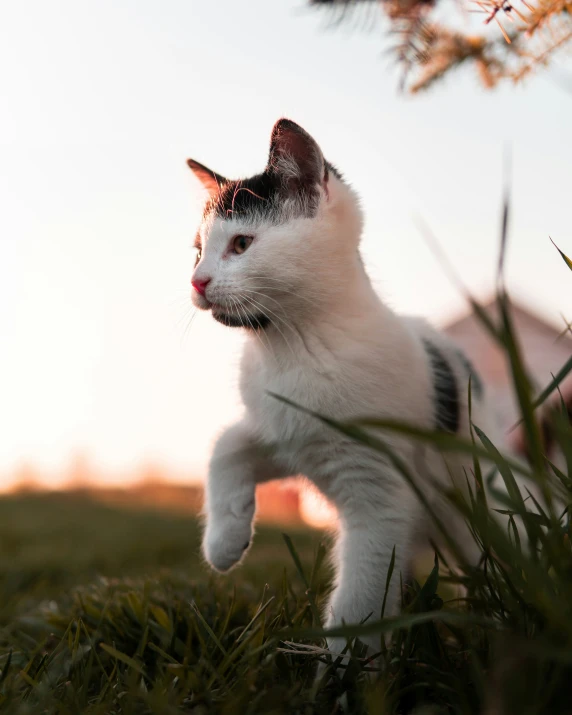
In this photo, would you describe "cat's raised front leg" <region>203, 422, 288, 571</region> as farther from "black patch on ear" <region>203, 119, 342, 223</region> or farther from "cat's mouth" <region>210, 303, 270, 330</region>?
"black patch on ear" <region>203, 119, 342, 223</region>

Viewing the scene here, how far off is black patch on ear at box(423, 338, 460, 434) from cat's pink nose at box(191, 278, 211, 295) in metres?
0.74

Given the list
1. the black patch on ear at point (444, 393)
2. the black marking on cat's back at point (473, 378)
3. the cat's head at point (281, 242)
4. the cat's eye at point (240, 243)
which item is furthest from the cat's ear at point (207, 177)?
the black marking on cat's back at point (473, 378)

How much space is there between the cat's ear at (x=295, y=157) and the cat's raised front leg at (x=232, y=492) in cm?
73

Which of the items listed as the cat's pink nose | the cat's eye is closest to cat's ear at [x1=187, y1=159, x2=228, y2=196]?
the cat's eye

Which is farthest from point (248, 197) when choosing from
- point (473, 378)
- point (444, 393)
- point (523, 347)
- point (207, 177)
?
point (523, 347)

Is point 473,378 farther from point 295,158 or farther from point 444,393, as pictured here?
point 295,158

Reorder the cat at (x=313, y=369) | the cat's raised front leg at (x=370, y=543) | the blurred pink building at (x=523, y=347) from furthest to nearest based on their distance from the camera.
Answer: the blurred pink building at (x=523, y=347)
the cat at (x=313, y=369)
the cat's raised front leg at (x=370, y=543)

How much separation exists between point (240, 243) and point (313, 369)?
1.36 feet

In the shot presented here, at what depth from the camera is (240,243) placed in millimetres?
1853

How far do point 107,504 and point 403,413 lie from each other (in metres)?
5.94

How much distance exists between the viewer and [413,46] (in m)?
1.69

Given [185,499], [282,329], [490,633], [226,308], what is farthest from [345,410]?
[185,499]

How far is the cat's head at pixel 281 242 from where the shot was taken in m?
1.77

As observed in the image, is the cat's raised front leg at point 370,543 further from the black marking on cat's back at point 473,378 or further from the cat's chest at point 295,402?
the black marking on cat's back at point 473,378
